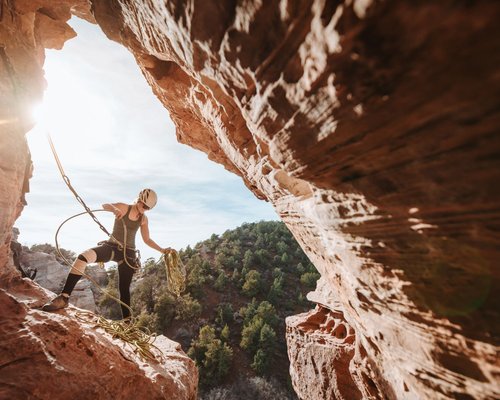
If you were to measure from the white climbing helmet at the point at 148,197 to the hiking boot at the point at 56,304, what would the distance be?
179cm

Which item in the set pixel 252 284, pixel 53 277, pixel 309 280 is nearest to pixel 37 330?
pixel 53 277

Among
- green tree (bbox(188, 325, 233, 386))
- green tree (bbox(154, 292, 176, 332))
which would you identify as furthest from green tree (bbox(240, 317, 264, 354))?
green tree (bbox(154, 292, 176, 332))

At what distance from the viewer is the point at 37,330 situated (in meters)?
2.86

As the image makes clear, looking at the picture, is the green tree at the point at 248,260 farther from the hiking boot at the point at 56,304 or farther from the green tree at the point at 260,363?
the hiking boot at the point at 56,304

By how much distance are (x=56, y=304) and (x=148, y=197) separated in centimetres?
199

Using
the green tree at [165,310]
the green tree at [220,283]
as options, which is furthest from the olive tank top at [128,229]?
the green tree at [220,283]

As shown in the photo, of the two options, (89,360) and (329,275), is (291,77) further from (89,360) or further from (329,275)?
(89,360)

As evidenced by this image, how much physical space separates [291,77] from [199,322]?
2373 cm

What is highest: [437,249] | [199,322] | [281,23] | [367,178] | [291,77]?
[281,23]

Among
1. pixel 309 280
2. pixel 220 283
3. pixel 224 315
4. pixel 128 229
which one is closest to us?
pixel 128 229

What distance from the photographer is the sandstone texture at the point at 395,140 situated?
3.03 feet

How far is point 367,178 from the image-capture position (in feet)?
4.63

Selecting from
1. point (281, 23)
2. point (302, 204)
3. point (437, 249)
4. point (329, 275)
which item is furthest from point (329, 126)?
point (329, 275)

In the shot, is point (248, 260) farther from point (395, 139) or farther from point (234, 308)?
point (395, 139)
